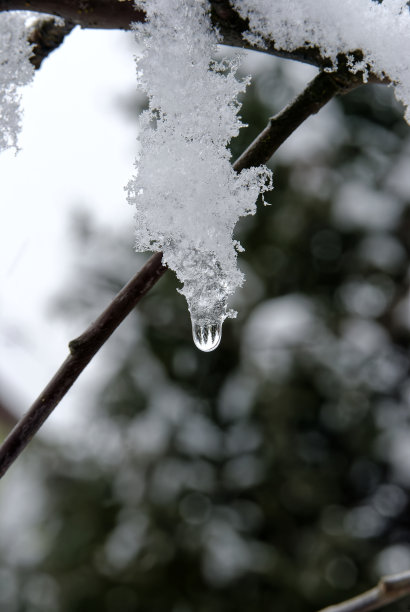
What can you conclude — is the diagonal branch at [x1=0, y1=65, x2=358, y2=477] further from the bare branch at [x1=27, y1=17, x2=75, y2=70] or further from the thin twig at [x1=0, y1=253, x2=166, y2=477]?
the bare branch at [x1=27, y1=17, x2=75, y2=70]

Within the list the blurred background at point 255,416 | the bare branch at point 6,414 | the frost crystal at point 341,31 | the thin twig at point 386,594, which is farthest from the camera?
the bare branch at point 6,414

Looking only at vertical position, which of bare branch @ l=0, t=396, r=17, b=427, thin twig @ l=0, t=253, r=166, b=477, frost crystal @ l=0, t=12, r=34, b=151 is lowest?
thin twig @ l=0, t=253, r=166, b=477

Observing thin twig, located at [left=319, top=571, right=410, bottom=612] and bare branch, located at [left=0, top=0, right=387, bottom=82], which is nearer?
bare branch, located at [left=0, top=0, right=387, bottom=82]

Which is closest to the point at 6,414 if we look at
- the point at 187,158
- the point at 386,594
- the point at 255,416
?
the point at 255,416

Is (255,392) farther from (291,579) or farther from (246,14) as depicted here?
(246,14)

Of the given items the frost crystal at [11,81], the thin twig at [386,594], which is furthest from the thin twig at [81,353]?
the thin twig at [386,594]

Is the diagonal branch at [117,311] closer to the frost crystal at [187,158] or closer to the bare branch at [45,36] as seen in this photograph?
the frost crystal at [187,158]

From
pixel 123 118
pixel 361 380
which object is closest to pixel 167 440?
pixel 361 380

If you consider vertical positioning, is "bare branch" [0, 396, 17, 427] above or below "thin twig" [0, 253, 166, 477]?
above

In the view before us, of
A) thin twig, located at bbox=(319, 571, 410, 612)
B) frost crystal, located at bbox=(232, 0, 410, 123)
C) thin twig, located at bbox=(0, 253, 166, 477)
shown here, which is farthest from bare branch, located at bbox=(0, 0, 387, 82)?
thin twig, located at bbox=(319, 571, 410, 612)

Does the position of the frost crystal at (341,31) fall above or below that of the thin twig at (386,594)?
above
